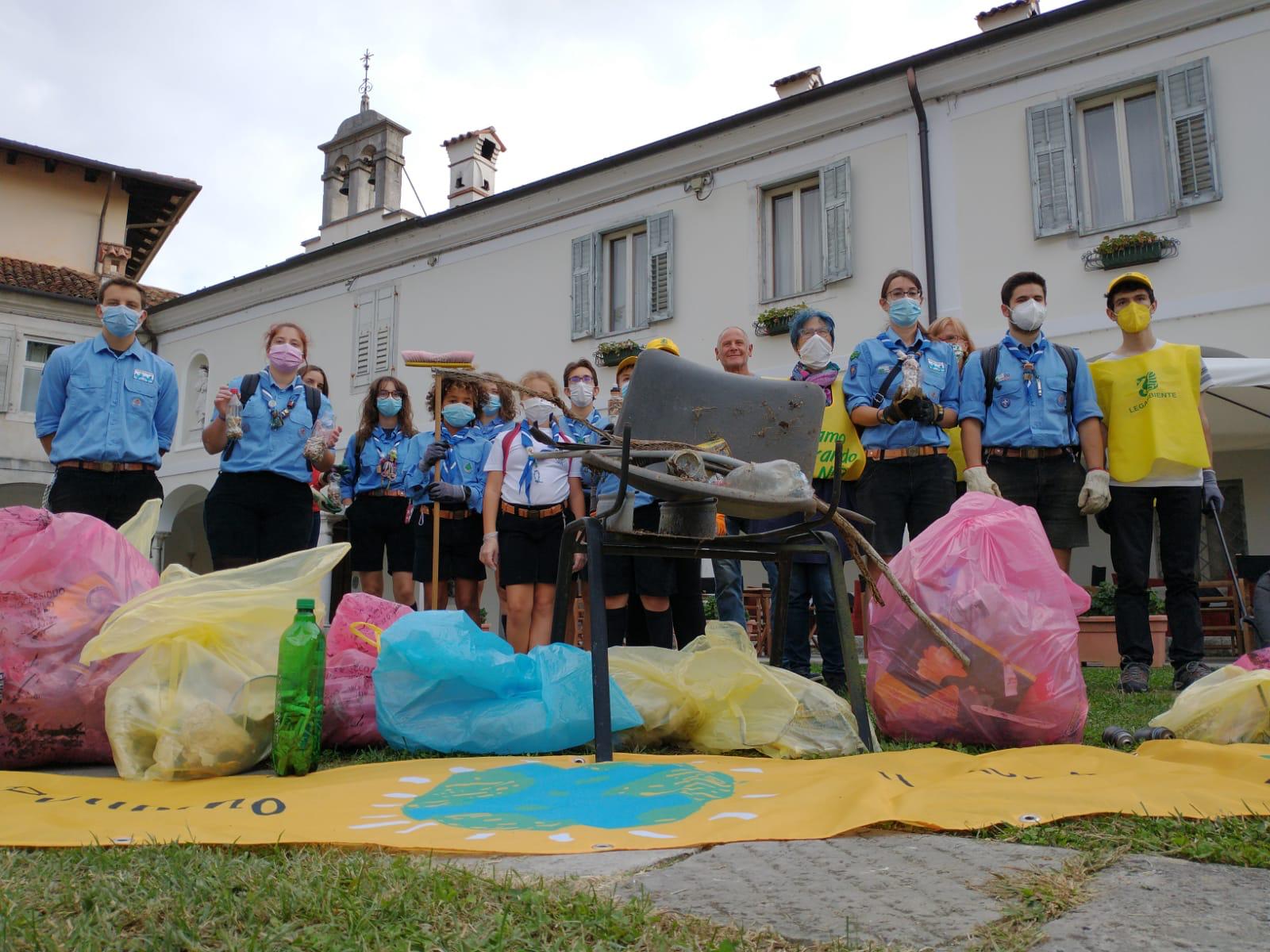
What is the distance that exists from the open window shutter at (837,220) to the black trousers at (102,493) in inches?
323

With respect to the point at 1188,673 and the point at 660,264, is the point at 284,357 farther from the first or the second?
the point at 660,264

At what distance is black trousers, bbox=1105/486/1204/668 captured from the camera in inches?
169

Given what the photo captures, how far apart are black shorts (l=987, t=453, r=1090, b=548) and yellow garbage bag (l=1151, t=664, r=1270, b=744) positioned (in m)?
1.49

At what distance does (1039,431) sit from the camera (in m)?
4.17

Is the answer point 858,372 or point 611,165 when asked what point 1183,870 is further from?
point 611,165

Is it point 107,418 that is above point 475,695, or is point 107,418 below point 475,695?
above

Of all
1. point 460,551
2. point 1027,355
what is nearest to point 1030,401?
point 1027,355

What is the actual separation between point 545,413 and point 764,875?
11.8 ft

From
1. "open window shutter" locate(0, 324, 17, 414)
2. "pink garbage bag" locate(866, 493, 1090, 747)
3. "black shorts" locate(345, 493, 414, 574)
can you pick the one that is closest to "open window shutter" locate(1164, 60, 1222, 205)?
"pink garbage bag" locate(866, 493, 1090, 747)

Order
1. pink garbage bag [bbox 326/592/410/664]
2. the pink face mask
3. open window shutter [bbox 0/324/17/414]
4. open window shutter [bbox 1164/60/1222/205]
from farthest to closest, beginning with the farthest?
1. open window shutter [bbox 0/324/17/414]
2. open window shutter [bbox 1164/60/1222/205]
3. the pink face mask
4. pink garbage bag [bbox 326/592/410/664]

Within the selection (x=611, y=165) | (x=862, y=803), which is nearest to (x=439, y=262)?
(x=611, y=165)

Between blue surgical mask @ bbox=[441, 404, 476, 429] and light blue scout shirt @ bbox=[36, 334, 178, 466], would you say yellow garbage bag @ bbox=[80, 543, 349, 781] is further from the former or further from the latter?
blue surgical mask @ bbox=[441, 404, 476, 429]

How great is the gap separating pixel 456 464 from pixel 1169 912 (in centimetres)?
464

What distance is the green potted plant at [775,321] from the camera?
1098cm
